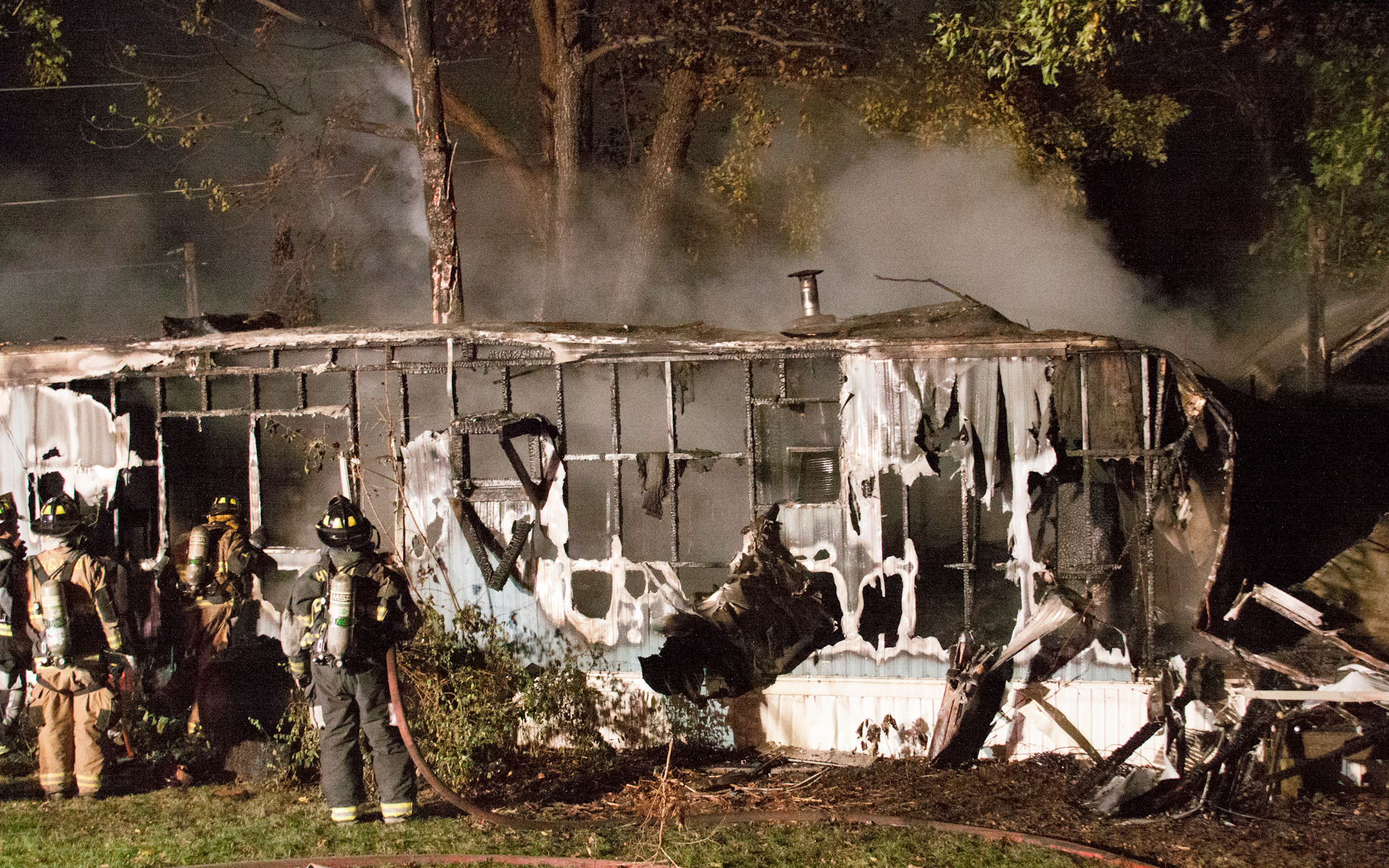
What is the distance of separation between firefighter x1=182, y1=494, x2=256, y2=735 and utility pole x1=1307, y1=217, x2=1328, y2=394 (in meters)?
12.6

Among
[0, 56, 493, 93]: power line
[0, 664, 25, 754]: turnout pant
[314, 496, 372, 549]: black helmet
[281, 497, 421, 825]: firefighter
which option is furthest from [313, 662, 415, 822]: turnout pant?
[0, 56, 493, 93]: power line

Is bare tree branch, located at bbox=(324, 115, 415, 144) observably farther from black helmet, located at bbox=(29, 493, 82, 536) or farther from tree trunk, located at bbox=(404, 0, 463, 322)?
black helmet, located at bbox=(29, 493, 82, 536)

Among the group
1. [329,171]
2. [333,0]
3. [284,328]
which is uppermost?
[333,0]

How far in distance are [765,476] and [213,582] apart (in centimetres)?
478

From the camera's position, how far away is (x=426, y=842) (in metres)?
6.04

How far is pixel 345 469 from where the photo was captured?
8.39 m

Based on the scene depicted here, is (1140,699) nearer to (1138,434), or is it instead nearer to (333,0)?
(1138,434)

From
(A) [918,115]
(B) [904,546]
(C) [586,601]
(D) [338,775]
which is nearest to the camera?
(D) [338,775]

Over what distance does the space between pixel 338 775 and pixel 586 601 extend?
242 centimetres

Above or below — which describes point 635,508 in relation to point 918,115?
below

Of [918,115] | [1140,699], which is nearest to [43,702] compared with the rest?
[1140,699]

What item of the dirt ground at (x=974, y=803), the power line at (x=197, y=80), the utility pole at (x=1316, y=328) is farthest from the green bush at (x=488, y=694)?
the power line at (x=197, y=80)

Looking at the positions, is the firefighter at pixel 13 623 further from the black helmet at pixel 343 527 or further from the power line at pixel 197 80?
the power line at pixel 197 80

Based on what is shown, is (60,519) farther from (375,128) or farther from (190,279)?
(190,279)
